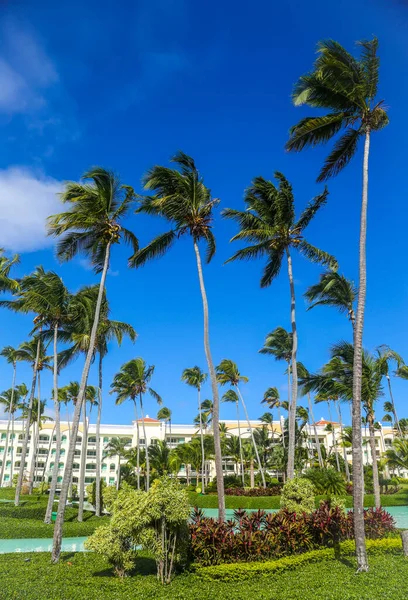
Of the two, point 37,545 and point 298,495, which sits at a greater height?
point 298,495

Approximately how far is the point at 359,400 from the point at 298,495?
460 centimetres

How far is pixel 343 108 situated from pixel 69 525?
2204 centimetres

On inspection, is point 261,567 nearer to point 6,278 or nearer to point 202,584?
point 202,584

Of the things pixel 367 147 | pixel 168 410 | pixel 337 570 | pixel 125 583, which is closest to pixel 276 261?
pixel 367 147

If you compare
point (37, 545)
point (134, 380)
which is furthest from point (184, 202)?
point (134, 380)

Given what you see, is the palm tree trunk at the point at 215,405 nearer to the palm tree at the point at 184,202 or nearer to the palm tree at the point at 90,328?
the palm tree at the point at 184,202

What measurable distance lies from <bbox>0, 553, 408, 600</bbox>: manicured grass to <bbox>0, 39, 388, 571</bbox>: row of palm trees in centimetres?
106

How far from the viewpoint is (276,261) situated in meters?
21.4

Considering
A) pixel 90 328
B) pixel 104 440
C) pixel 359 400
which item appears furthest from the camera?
pixel 104 440

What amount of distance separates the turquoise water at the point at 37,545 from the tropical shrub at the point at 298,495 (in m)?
8.09

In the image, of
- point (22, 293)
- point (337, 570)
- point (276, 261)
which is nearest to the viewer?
point (337, 570)

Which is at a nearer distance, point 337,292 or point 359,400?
point 359,400

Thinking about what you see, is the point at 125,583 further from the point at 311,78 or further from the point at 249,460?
the point at 249,460

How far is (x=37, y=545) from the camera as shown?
1755 centimetres
